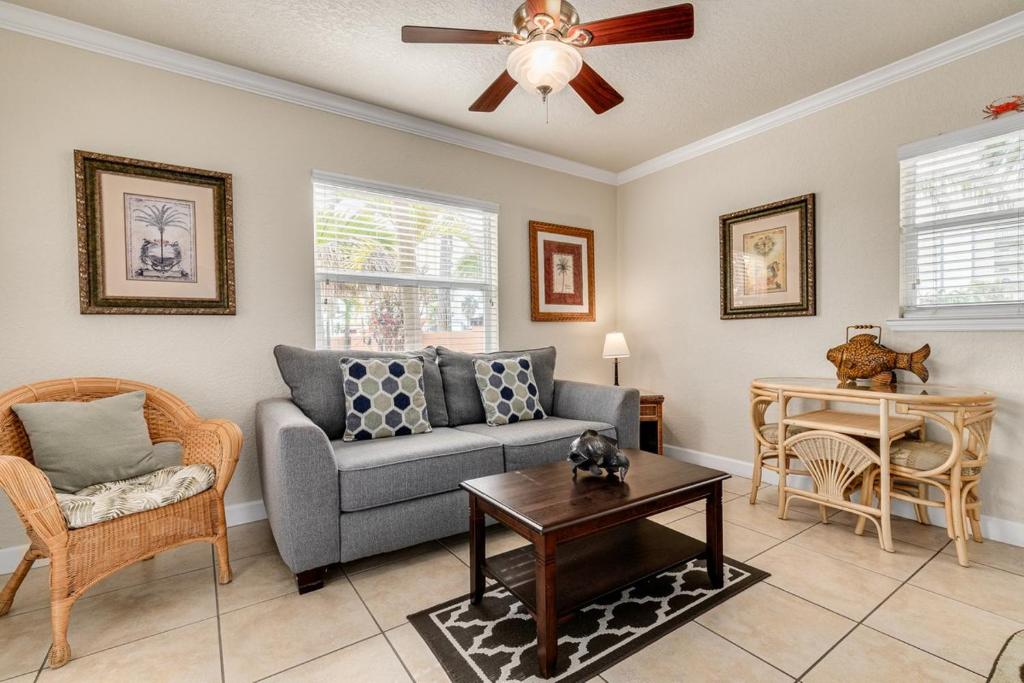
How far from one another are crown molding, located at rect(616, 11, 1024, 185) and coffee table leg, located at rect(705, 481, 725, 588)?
2622 mm

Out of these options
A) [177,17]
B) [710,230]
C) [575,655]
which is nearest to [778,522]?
[575,655]

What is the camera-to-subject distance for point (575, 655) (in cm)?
159

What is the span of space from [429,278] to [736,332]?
7.67 ft

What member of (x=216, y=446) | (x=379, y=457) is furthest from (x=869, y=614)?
(x=216, y=446)

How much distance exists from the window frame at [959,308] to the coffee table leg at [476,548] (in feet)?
8.61

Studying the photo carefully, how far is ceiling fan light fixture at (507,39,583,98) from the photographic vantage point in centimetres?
170

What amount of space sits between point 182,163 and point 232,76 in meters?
0.58

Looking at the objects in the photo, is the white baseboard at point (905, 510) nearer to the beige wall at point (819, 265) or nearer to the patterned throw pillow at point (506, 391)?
the beige wall at point (819, 265)

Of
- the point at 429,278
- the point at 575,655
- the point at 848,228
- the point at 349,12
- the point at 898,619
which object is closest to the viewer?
the point at 575,655

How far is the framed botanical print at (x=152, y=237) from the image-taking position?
2.38 m

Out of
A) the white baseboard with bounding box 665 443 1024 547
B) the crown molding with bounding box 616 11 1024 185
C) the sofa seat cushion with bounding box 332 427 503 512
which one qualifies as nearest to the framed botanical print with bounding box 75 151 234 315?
the sofa seat cushion with bounding box 332 427 503 512

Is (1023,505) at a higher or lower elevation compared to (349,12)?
lower

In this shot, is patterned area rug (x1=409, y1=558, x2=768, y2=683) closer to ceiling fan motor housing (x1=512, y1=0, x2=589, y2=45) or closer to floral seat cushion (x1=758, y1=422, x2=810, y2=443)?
floral seat cushion (x1=758, y1=422, x2=810, y2=443)

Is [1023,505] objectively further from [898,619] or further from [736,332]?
[736,332]
